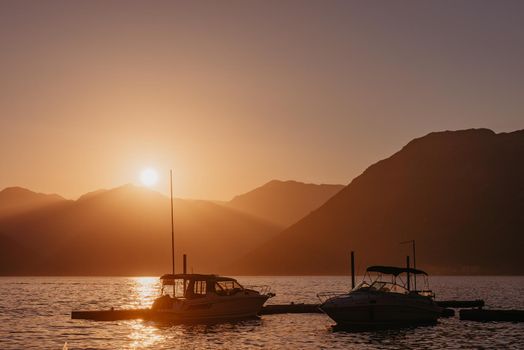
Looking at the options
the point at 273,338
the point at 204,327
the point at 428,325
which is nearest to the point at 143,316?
the point at 204,327

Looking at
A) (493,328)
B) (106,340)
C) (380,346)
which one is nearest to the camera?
(380,346)

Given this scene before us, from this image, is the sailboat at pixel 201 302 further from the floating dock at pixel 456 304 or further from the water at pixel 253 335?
the floating dock at pixel 456 304

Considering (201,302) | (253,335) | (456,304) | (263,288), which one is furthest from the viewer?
(263,288)

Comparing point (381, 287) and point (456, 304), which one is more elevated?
point (381, 287)

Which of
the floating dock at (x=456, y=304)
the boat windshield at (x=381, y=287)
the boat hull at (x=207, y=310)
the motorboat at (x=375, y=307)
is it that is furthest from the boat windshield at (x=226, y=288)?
the floating dock at (x=456, y=304)

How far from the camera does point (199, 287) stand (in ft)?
219

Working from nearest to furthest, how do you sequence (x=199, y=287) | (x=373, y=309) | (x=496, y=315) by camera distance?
1. (x=373, y=309)
2. (x=199, y=287)
3. (x=496, y=315)

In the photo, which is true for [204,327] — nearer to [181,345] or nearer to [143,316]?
[143,316]

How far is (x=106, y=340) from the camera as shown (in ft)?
191

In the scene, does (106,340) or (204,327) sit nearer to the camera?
(106,340)

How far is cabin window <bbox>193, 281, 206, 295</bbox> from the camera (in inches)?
2625

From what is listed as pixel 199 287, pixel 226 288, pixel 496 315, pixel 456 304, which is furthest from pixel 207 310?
pixel 456 304

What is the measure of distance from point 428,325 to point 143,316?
25.8 m

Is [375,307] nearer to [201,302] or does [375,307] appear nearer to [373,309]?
[373,309]
